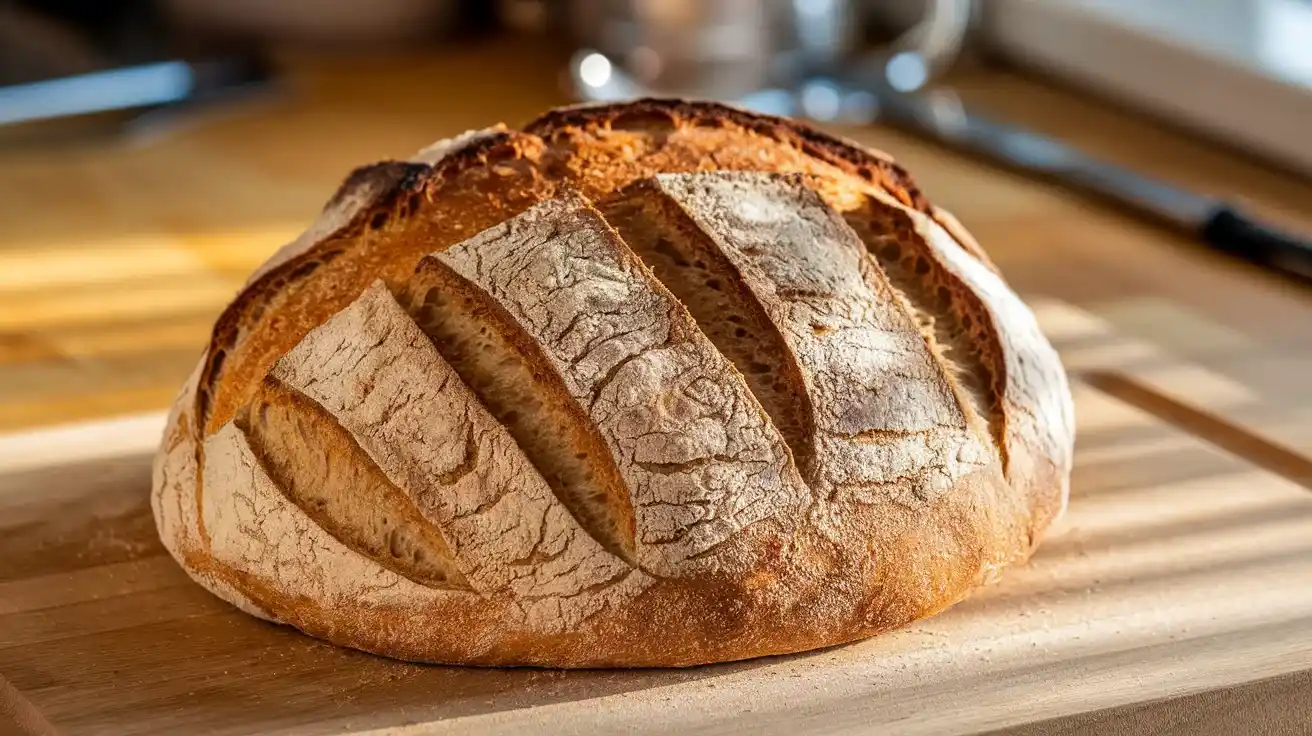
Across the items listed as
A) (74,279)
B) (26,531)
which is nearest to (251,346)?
(26,531)

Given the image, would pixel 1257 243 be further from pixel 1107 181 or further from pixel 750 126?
pixel 750 126

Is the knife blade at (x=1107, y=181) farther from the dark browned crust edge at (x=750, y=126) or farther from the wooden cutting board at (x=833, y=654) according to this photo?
the dark browned crust edge at (x=750, y=126)

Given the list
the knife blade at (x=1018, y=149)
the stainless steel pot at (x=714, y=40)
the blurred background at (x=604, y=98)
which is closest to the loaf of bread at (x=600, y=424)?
the blurred background at (x=604, y=98)

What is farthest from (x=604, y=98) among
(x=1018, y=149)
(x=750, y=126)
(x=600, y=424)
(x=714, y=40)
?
(x=600, y=424)

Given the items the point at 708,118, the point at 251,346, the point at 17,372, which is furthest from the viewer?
the point at 17,372

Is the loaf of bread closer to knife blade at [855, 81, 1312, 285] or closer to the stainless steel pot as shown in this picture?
knife blade at [855, 81, 1312, 285]

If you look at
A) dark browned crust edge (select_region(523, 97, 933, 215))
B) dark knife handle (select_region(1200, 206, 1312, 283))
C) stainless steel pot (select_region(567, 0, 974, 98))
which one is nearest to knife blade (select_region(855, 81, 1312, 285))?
dark knife handle (select_region(1200, 206, 1312, 283))

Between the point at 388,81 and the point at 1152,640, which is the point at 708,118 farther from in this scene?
the point at 388,81
